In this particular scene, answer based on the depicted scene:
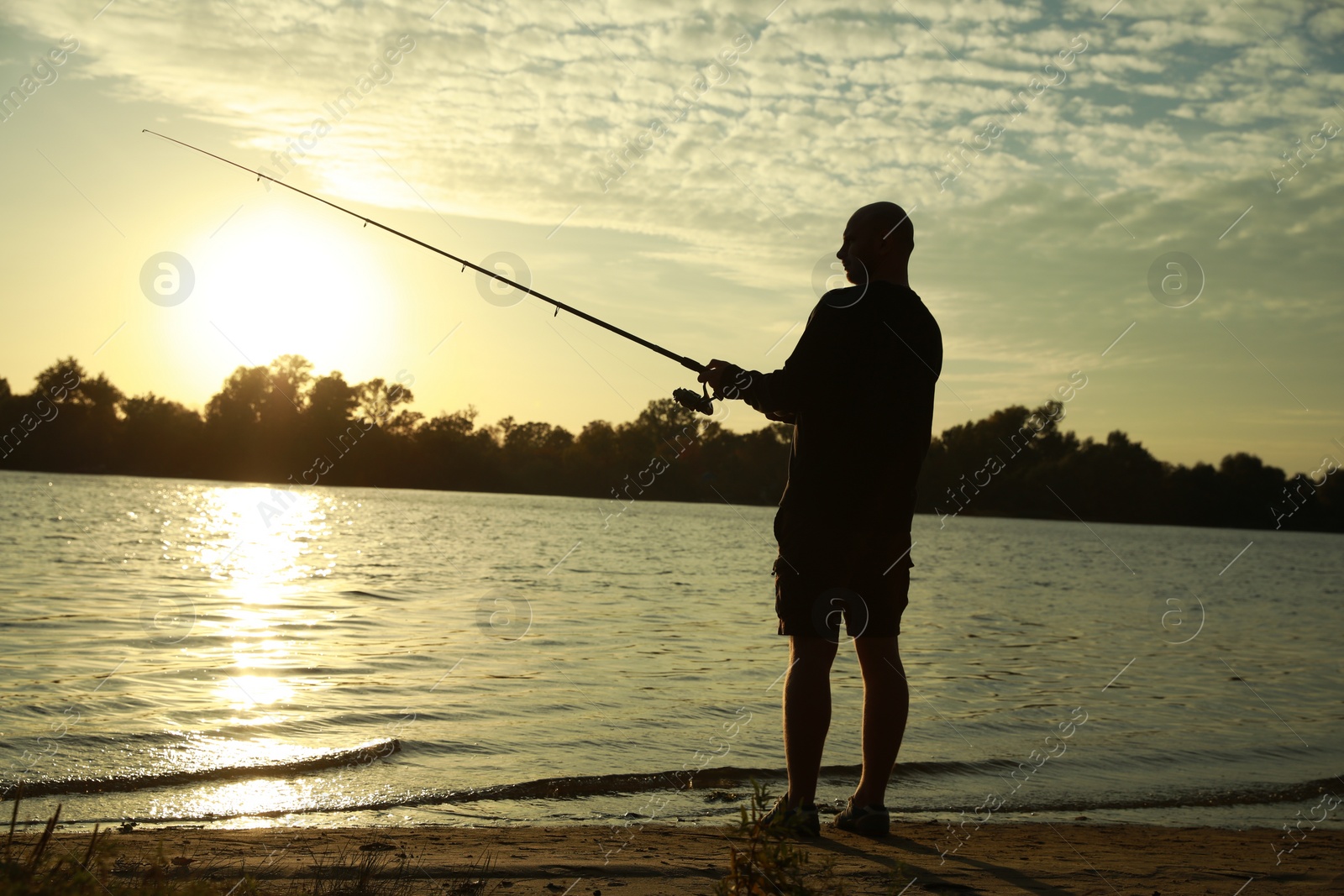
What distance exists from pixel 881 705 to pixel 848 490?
0.90 metres

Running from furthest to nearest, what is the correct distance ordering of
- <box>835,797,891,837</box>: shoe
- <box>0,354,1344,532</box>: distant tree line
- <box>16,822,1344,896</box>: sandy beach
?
1. <box>0,354,1344,532</box>: distant tree line
2. <box>835,797,891,837</box>: shoe
3. <box>16,822,1344,896</box>: sandy beach

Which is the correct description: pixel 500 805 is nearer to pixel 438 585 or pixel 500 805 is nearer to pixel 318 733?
pixel 318 733

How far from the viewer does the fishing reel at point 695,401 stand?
4426 millimetres

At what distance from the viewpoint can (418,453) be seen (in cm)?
7956

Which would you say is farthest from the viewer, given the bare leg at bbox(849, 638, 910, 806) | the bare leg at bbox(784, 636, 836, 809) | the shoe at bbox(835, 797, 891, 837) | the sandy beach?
the shoe at bbox(835, 797, 891, 837)

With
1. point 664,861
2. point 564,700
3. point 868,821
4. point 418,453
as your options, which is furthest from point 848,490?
point 418,453

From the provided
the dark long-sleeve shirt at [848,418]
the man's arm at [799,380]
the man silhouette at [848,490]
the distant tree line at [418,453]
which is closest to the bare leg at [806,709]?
the man silhouette at [848,490]

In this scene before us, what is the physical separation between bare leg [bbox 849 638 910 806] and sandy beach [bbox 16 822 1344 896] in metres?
0.32

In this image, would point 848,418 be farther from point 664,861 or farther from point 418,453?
point 418,453

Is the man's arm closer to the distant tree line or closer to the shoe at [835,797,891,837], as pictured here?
the shoe at [835,797,891,837]

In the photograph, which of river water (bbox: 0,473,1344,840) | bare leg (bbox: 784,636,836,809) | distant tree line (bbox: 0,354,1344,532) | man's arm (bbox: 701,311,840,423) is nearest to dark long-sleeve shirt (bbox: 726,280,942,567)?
man's arm (bbox: 701,311,840,423)

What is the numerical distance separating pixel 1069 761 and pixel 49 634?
8835 millimetres

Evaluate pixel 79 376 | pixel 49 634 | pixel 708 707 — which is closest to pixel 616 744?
pixel 708 707

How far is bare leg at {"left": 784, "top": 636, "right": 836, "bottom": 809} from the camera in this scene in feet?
12.7
